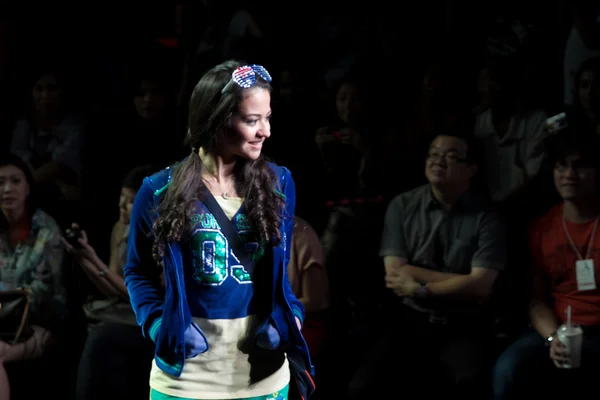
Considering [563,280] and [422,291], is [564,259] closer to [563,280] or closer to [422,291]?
[563,280]

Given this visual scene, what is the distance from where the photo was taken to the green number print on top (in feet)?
6.64

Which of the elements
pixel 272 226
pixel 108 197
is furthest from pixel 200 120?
pixel 108 197

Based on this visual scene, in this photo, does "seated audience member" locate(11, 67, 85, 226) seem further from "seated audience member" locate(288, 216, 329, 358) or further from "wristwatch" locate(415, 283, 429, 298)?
"wristwatch" locate(415, 283, 429, 298)

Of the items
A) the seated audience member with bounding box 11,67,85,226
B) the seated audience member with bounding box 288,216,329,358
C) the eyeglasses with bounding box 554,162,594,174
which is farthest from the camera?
the seated audience member with bounding box 11,67,85,226

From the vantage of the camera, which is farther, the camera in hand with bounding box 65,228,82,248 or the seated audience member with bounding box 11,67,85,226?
the seated audience member with bounding box 11,67,85,226

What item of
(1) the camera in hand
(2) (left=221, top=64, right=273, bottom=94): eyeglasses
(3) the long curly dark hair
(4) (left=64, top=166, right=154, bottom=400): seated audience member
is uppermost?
(2) (left=221, top=64, right=273, bottom=94): eyeglasses

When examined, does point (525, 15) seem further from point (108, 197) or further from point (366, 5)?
point (108, 197)

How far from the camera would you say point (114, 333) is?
13.3 feet

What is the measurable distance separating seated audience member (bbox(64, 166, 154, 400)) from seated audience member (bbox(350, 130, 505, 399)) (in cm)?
105

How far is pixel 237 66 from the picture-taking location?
2.05m

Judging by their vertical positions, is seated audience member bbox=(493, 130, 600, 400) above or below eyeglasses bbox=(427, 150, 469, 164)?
below

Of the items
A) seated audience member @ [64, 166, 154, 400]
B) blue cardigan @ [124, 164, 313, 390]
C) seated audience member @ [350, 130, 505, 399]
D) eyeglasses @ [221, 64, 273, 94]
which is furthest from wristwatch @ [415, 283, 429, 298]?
eyeglasses @ [221, 64, 273, 94]

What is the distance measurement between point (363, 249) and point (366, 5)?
4.34ft

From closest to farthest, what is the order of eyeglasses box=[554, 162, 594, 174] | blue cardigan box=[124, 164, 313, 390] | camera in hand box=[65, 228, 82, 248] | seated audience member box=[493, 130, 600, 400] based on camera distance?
blue cardigan box=[124, 164, 313, 390]
seated audience member box=[493, 130, 600, 400]
eyeglasses box=[554, 162, 594, 174]
camera in hand box=[65, 228, 82, 248]
